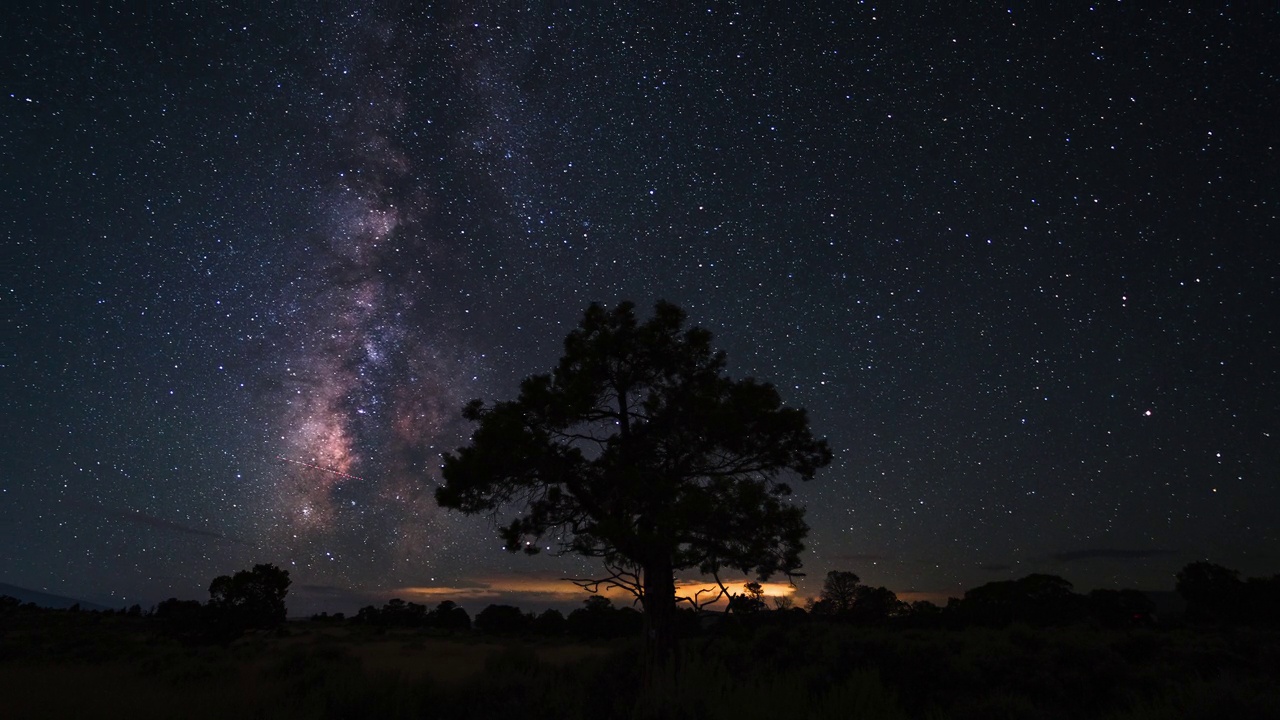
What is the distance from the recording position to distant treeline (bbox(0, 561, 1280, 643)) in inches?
1168

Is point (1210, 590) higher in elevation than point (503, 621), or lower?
higher

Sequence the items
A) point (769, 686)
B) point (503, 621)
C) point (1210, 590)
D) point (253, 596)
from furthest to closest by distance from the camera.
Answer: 1. point (503, 621)
2. point (1210, 590)
3. point (253, 596)
4. point (769, 686)

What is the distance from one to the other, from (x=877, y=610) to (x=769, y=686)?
4473cm

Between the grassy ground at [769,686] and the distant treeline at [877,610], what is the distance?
964 cm

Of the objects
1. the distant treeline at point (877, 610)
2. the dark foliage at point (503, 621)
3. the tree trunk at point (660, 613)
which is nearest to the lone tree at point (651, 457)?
the tree trunk at point (660, 613)

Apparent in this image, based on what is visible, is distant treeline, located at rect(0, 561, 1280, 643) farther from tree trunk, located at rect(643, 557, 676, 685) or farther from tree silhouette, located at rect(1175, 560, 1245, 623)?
tree trunk, located at rect(643, 557, 676, 685)

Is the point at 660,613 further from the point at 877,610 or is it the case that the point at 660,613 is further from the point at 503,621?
the point at 503,621

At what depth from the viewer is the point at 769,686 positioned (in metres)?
6.51

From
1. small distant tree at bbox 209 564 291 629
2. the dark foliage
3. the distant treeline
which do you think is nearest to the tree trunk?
the distant treeline

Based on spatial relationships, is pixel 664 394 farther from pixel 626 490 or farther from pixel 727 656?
pixel 727 656

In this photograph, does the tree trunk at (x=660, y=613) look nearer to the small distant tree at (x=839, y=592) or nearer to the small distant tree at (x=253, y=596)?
the small distant tree at (x=253, y=596)

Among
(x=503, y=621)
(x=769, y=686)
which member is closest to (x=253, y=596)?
(x=503, y=621)

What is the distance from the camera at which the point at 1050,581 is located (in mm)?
47219

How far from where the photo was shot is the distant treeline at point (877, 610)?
29656 mm
